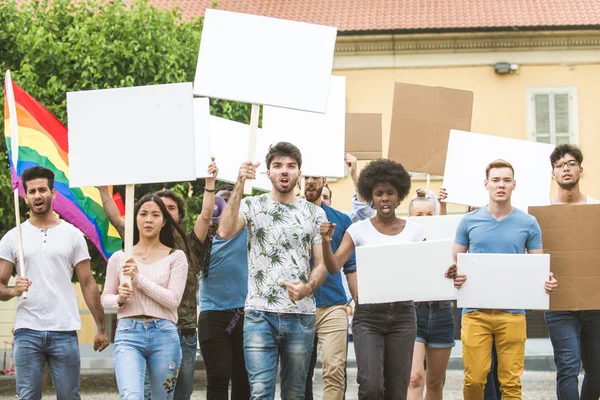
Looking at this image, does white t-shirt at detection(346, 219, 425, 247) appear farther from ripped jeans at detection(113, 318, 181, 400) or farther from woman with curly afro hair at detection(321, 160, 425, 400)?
ripped jeans at detection(113, 318, 181, 400)

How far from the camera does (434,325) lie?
9.00m

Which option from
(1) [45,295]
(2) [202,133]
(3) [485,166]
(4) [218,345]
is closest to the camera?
(1) [45,295]

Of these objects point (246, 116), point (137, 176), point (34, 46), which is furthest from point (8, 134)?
point (246, 116)

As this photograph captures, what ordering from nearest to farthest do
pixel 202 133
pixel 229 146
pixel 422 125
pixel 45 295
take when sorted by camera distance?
pixel 45 295, pixel 202 133, pixel 229 146, pixel 422 125

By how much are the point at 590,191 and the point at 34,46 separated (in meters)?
14.1

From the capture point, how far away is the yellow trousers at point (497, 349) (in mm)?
7852

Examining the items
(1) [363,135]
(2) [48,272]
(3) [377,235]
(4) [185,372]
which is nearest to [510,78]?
(1) [363,135]

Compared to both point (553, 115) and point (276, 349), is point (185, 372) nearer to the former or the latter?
point (276, 349)

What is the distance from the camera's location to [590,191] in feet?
87.0

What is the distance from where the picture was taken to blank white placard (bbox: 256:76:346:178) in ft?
31.7

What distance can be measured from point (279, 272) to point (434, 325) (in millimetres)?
2281

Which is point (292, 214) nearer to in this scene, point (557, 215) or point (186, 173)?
point (186, 173)

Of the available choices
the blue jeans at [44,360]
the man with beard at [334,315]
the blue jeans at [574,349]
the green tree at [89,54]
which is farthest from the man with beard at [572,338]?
the green tree at [89,54]

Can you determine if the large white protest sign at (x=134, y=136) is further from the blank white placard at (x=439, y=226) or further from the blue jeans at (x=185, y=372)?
the blank white placard at (x=439, y=226)
